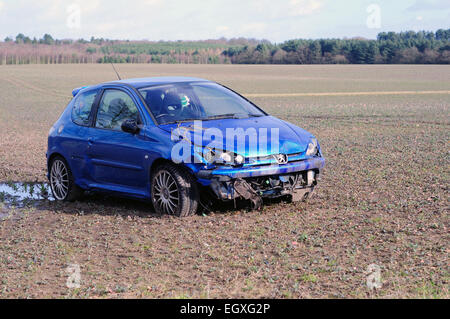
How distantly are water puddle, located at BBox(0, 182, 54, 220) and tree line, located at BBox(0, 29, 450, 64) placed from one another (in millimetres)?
80329

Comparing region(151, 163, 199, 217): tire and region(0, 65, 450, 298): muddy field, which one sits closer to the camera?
region(0, 65, 450, 298): muddy field

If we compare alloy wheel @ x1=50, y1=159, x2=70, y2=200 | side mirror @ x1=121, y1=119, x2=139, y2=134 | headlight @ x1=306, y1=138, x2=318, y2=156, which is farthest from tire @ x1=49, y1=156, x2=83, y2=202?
headlight @ x1=306, y1=138, x2=318, y2=156

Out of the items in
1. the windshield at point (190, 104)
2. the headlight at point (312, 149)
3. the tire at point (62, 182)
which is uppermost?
the windshield at point (190, 104)

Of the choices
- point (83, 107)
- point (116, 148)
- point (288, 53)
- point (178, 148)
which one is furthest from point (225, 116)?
point (288, 53)

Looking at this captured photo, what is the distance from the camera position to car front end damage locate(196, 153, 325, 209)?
25.6 ft

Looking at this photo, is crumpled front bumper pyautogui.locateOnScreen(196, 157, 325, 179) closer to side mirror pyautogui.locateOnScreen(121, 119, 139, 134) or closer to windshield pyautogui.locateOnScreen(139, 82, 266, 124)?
windshield pyautogui.locateOnScreen(139, 82, 266, 124)

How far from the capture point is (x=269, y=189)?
8.12m

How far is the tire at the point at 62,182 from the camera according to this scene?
32.0 ft

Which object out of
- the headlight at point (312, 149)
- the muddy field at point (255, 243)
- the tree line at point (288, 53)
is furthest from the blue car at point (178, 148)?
the tree line at point (288, 53)

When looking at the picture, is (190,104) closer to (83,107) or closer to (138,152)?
(138,152)

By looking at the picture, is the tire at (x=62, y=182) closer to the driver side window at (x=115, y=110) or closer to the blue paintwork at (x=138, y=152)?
the blue paintwork at (x=138, y=152)

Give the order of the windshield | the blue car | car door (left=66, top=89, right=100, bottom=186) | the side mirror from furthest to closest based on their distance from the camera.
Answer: car door (left=66, top=89, right=100, bottom=186) → the windshield → the side mirror → the blue car

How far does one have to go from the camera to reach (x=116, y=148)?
880 cm

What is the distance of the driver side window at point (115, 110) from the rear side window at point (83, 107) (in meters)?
0.26
